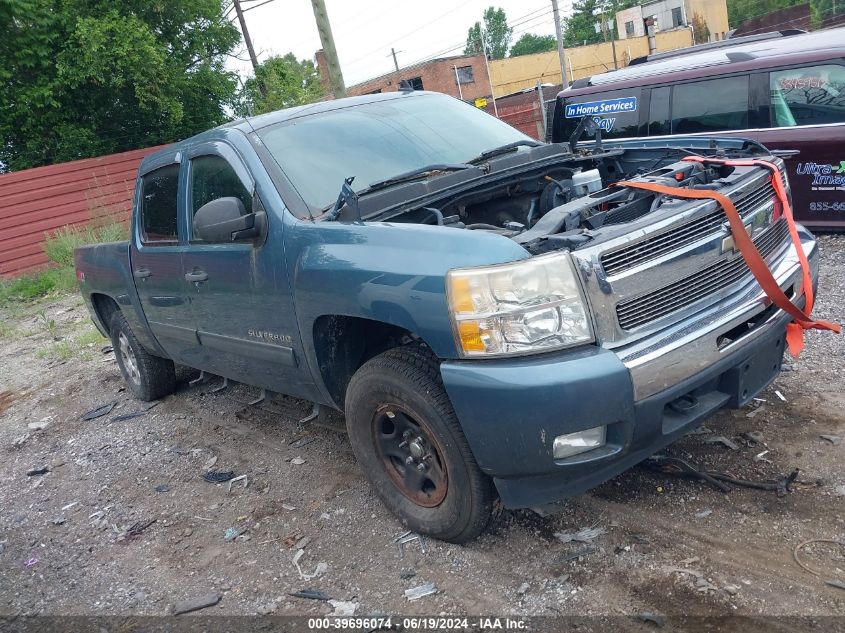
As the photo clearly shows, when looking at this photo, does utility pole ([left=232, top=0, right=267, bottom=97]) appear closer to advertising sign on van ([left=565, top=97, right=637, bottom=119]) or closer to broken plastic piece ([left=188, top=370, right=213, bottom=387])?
advertising sign on van ([left=565, top=97, right=637, bottom=119])

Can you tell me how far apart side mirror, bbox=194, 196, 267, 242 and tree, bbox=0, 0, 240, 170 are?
1341cm

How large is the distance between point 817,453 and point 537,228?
70.1 inches

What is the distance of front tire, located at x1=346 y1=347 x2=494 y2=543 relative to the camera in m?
2.85

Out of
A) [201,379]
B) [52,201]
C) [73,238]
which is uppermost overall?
[52,201]

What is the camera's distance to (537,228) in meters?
Result: 2.93

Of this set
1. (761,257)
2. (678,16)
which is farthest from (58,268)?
(678,16)

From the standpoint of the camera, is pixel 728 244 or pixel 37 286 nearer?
pixel 728 244

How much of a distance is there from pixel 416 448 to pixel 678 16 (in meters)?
55.4

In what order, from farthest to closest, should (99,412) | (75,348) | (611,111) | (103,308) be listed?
(75,348) → (611,111) → (103,308) → (99,412)

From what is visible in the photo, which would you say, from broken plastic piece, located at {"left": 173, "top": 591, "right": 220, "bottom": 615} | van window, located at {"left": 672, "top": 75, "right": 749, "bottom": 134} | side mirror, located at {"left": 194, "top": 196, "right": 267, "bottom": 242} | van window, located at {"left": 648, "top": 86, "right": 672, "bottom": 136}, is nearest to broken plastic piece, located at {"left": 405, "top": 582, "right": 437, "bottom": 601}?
broken plastic piece, located at {"left": 173, "top": 591, "right": 220, "bottom": 615}

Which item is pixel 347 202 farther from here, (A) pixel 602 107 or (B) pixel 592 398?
(A) pixel 602 107

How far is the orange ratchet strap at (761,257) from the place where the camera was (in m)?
2.93

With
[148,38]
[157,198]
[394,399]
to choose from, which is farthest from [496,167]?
[148,38]

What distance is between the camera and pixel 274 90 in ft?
60.0
